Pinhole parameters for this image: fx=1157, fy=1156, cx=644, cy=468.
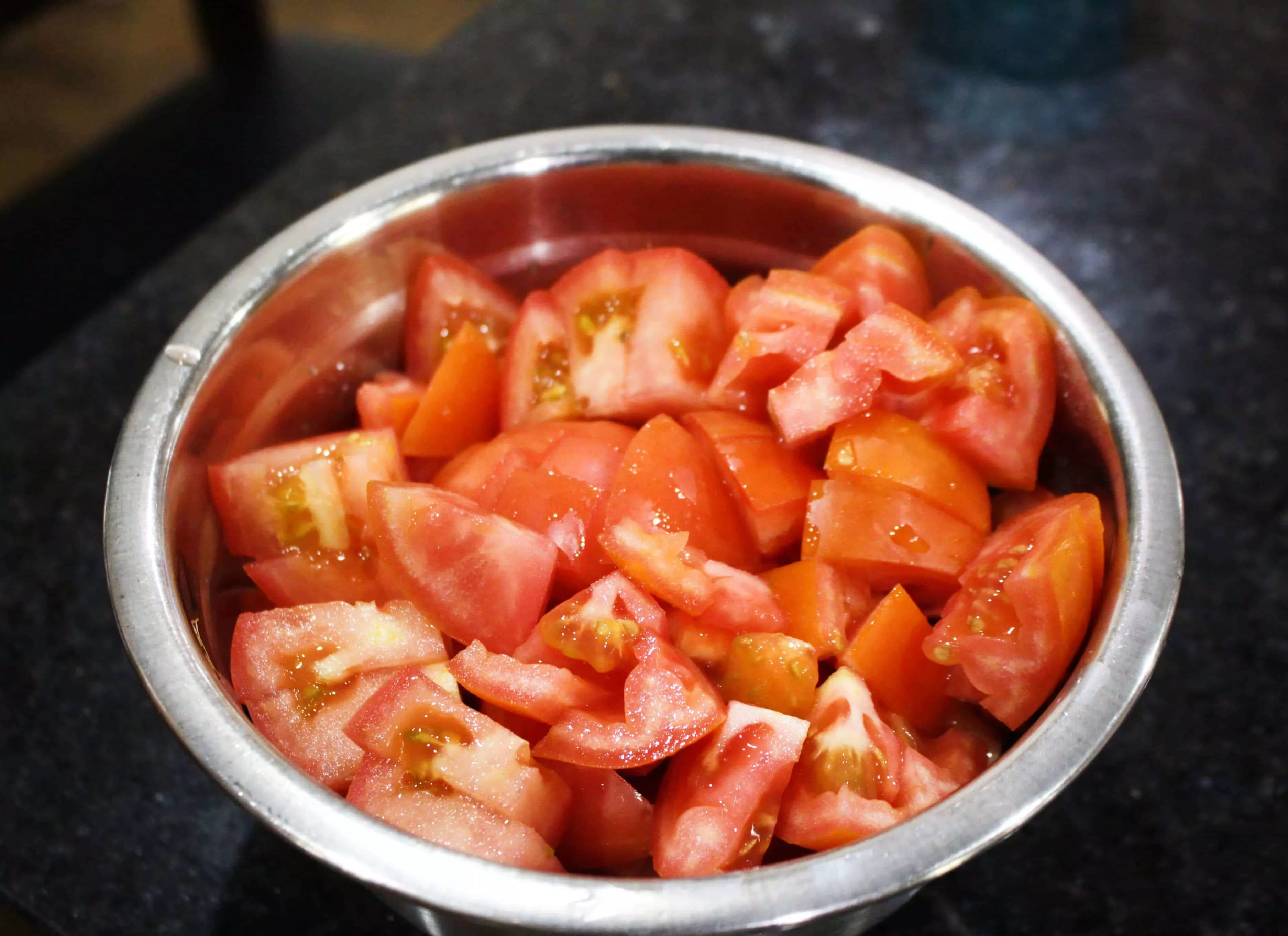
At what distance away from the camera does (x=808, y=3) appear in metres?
1.80

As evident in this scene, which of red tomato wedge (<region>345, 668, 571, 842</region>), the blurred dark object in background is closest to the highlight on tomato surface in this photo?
red tomato wedge (<region>345, 668, 571, 842</region>)

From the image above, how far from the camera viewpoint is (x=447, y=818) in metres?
0.70

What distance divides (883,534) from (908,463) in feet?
0.18

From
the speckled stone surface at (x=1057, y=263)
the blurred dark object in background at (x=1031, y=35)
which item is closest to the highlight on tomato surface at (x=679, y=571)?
the speckled stone surface at (x=1057, y=263)

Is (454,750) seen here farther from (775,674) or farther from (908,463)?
(908,463)

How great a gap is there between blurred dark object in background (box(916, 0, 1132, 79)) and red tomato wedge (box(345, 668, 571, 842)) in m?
1.33

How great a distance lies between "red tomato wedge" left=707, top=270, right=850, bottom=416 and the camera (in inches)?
35.5

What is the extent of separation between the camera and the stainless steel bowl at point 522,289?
2.00 ft

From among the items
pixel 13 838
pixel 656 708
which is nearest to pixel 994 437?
pixel 656 708

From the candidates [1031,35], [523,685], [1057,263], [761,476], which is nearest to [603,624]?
[523,685]

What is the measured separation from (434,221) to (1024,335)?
509 millimetres

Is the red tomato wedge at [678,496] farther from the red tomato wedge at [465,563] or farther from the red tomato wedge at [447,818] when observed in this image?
the red tomato wedge at [447,818]

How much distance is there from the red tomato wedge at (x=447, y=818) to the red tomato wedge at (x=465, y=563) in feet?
0.40

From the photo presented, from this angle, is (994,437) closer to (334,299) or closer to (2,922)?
(334,299)
